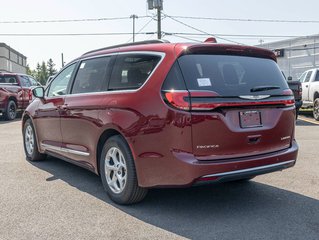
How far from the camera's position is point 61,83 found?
6.20 metres

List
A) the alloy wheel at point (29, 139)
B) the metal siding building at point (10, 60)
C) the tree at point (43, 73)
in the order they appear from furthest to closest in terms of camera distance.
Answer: the tree at point (43, 73), the metal siding building at point (10, 60), the alloy wheel at point (29, 139)

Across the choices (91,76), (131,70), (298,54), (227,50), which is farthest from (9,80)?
(298,54)

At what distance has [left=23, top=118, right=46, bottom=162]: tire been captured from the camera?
22.9 feet

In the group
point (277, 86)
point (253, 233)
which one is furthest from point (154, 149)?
point (277, 86)

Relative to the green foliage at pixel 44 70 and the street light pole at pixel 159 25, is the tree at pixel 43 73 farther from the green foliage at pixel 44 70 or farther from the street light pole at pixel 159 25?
the street light pole at pixel 159 25

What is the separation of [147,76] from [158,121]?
559mm

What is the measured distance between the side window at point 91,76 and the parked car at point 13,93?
431 inches

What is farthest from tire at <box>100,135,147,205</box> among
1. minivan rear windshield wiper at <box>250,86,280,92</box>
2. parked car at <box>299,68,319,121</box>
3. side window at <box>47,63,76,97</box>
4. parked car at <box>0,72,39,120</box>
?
parked car at <box>0,72,39,120</box>

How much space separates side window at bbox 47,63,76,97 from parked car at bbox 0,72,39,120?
9.95 meters

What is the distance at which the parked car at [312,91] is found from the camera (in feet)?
46.3

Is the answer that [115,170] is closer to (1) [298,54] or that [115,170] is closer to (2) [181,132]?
(2) [181,132]

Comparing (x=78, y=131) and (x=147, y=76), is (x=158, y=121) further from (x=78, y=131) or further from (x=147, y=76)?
(x=78, y=131)

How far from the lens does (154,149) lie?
404 cm

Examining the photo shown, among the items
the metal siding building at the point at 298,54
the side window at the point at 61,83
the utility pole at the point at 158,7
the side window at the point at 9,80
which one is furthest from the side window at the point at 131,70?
the metal siding building at the point at 298,54
